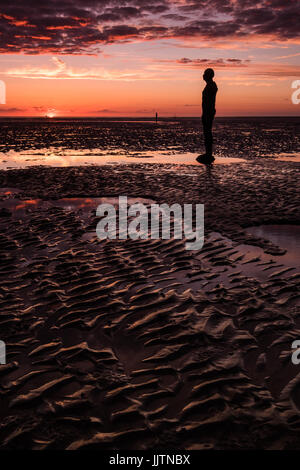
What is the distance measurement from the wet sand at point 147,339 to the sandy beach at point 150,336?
0.05 ft

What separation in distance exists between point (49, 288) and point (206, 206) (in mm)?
6244

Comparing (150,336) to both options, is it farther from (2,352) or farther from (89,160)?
(89,160)

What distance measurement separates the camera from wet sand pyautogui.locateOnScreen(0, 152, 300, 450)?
320 cm

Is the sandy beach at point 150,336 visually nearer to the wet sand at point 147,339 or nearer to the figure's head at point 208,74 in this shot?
the wet sand at point 147,339

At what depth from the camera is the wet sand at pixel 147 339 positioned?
320 cm

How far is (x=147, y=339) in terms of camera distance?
454cm

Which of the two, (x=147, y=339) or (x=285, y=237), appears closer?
(x=147, y=339)

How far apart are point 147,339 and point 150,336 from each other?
73 mm

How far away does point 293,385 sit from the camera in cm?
366

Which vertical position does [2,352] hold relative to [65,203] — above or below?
below

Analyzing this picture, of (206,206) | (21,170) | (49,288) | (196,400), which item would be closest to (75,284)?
(49,288)

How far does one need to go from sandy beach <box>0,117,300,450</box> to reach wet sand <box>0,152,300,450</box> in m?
0.01

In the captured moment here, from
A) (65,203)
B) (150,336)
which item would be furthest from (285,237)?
(65,203)

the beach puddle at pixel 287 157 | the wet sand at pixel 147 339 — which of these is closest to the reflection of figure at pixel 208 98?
the beach puddle at pixel 287 157
